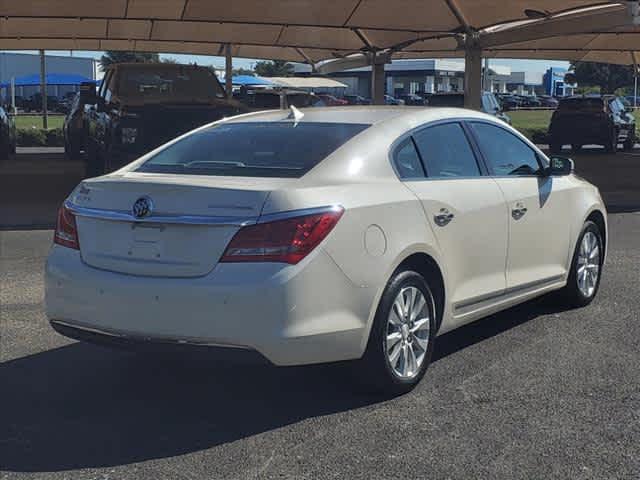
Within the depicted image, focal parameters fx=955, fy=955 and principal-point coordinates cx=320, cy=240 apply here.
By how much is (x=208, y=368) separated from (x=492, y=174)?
2.26m

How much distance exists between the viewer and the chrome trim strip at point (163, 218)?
184 inches

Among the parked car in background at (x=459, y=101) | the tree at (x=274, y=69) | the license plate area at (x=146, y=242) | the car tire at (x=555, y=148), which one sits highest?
the tree at (x=274, y=69)

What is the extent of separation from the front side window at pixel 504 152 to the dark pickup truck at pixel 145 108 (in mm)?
7749

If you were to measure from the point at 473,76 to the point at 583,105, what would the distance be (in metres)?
7.53

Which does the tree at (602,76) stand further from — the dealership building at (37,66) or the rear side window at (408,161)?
the rear side window at (408,161)

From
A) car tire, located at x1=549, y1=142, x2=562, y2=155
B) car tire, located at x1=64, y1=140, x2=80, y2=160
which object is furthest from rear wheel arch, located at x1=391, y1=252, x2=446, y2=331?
car tire, located at x1=549, y1=142, x2=562, y2=155

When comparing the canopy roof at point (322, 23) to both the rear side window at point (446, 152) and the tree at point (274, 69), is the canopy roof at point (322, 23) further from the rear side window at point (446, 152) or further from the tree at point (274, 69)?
the tree at point (274, 69)

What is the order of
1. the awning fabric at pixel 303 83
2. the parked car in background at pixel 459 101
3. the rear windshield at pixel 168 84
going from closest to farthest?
the rear windshield at pixel 168 84 → the parked car in background at pixel 459 101 → the awning fabric at pixel 303 83

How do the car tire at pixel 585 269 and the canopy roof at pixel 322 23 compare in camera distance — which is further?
the canopy roof at pixel 322 23

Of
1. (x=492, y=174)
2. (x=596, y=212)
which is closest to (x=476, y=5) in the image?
(x=596, y=212)

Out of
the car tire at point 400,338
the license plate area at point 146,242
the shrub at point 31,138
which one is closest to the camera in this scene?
the license plate area at point 146,242

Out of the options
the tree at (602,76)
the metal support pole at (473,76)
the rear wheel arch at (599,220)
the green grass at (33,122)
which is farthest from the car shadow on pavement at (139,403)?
the tree at (602,76)

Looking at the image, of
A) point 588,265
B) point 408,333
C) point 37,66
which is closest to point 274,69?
point 37,66

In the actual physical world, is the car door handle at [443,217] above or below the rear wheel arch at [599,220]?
above
